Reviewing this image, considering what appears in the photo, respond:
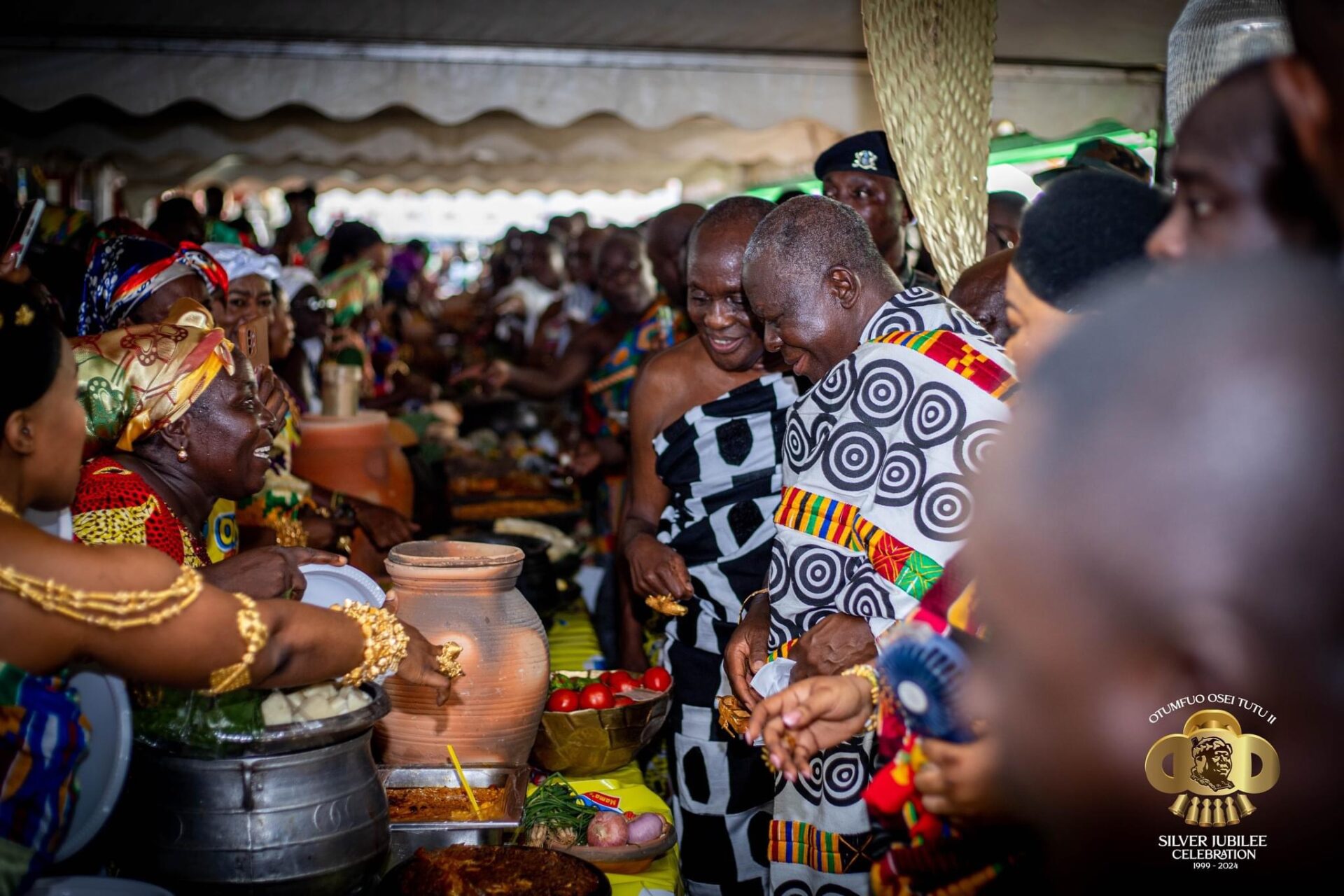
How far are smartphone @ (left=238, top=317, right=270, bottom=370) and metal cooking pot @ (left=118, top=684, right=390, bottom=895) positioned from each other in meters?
1.85

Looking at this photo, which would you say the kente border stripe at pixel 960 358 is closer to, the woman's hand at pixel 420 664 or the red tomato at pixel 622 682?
the woman's hand at pixel 420 664

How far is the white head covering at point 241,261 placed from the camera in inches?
183

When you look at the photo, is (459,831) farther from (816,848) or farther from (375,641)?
(816,848)

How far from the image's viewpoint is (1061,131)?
21.4 feet

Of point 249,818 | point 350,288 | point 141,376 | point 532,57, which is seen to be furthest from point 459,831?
point 350,288

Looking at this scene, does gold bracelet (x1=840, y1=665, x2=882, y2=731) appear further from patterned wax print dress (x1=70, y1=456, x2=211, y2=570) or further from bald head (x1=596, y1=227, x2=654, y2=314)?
bald head (x1=596, y1=227, x2=654, y2=314)

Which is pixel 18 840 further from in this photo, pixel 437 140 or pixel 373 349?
pixel 437 140

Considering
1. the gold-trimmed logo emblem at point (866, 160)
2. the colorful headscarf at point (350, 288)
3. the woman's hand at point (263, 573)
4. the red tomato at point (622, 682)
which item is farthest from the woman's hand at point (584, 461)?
the woman's hand at point (263, 573)

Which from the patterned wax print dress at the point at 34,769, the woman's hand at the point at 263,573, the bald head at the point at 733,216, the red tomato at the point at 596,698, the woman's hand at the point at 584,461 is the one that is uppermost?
the bald head at the point at 733,216

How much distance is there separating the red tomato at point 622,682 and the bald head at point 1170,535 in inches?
80.1

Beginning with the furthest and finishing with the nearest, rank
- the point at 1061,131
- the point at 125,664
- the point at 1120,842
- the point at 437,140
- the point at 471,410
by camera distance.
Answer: the point at 437,140 → the point at 471,410 → the point at 1061,131 → the point at 125,664 → the point at 1120,842

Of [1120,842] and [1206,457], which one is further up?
[1206,457]

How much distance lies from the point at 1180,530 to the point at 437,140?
10.2 m

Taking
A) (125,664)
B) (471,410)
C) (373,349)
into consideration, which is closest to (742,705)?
(125,664)
